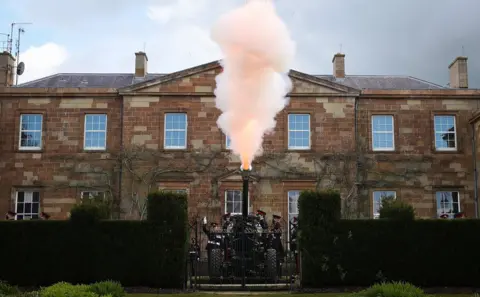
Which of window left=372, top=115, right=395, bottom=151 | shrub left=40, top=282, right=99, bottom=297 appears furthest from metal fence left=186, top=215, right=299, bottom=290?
window left=372, top=115, right=395, bottom=151

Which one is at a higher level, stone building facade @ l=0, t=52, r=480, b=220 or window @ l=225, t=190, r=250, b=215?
stone building facade @ l=0, t=52, r=480, b=220

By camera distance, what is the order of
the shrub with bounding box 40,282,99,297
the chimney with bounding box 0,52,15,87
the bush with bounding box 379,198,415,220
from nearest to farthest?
the shrub with bounding box 40,282,99,297 → the bush with bounding box 379,198,415,220 → the chimney with bounding box 0,52,15,87

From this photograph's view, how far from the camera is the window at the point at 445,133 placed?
92.3 feet

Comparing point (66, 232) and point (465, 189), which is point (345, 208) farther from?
point (66, 232)

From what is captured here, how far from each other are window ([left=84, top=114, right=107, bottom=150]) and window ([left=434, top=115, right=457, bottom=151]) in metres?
14.8

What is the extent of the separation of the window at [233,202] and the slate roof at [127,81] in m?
7.13

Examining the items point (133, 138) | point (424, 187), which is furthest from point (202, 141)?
point (424, 187)

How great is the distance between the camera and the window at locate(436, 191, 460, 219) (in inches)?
1078

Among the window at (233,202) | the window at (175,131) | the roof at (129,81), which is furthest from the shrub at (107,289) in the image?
the roof at (129,81)

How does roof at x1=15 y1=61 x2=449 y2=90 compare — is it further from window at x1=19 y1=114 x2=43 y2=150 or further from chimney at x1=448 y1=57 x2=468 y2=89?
window at x1=19 y1=114 x2=43 y2=150

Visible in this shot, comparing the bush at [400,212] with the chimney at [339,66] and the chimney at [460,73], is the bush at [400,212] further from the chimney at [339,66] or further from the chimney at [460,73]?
the chimney at [460,73]

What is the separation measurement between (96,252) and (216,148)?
11170 mm

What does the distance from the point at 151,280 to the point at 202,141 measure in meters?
11.5

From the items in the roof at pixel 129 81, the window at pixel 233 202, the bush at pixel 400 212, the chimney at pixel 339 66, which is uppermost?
the chimney at pixel 339 66
